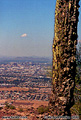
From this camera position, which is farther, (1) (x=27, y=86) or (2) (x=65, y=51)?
(1) (x=27, y=86)

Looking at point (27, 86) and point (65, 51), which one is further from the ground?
point (65, 51)

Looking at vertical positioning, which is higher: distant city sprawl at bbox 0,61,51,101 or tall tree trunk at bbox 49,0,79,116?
tall tree trunk at bbox 49,0,79,116

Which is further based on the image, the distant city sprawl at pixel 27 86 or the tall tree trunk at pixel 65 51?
the distant city sprawl at pixel 27 86

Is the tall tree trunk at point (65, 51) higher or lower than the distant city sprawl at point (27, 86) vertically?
higher

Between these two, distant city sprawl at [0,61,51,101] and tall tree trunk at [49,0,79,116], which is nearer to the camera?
tall tree trunk at [49,0,79,116]

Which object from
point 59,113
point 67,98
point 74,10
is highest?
point 74,10

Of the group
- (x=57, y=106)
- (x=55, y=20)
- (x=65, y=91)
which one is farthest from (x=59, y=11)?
(x=57, y=106)

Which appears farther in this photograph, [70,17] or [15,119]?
[15,119]

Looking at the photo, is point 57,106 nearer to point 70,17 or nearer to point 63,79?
point 63,79
